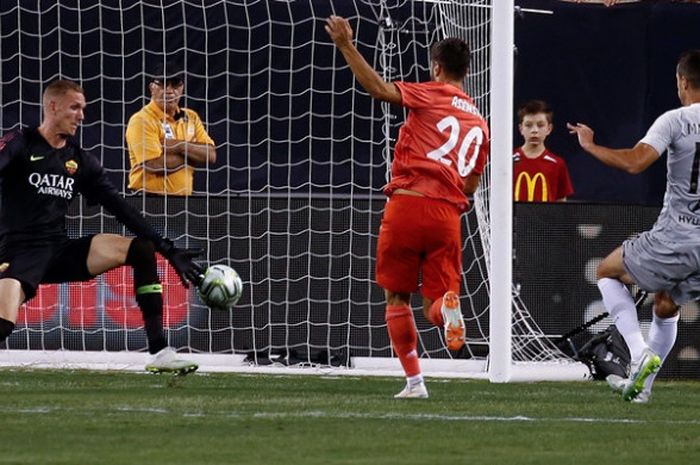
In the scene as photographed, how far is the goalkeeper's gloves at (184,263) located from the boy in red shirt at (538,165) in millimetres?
4280

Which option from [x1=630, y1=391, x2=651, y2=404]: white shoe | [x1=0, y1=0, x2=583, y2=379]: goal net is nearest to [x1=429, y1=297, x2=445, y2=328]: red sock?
[x1=630, y1=391, x2=651, y2=404]: white shoe

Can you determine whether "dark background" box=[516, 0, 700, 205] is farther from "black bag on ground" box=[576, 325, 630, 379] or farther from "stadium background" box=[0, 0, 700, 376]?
"black bag on ground" box=[576, 325, 630, 379]

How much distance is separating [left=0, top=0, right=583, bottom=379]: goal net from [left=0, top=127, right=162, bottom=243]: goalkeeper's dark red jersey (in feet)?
8.17

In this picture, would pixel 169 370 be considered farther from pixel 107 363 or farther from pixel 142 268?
pixel 107 363

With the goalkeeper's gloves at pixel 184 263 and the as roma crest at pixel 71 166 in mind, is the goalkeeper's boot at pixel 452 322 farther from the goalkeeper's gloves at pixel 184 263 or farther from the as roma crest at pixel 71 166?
the as roma crest at pixel 71 166

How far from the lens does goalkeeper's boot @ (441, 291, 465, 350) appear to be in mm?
9461

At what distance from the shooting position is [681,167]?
9570mm

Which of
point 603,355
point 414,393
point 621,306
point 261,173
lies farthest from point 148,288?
point 261,173

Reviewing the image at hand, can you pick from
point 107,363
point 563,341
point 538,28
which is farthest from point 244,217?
point 538,28

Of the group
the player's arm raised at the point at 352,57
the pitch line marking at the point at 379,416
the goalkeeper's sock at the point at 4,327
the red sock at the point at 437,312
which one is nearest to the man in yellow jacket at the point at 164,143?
the goalkeeper's sock at the point at 4,327

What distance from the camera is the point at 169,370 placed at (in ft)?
34.0

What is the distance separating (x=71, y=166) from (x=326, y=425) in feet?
10.8

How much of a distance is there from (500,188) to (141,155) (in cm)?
322

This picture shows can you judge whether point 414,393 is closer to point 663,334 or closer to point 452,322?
point 452,322
